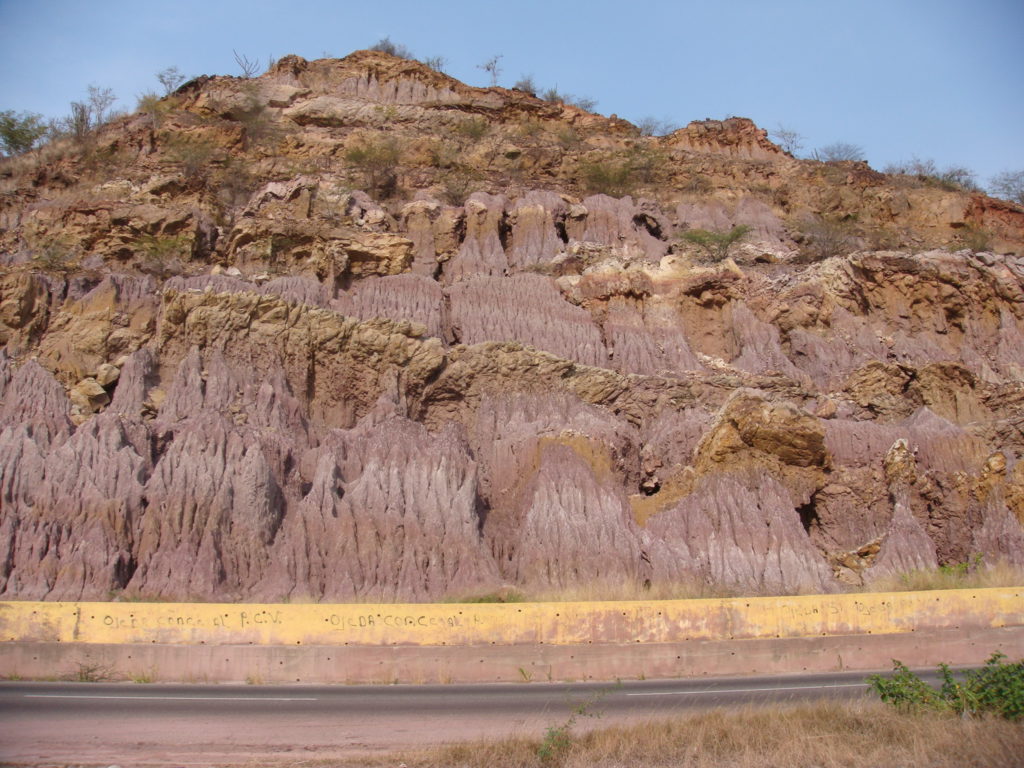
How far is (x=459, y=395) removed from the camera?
24859mm

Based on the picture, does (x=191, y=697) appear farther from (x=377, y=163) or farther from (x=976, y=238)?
(x=976, y=238)

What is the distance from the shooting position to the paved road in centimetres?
963

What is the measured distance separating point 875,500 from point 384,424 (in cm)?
1234

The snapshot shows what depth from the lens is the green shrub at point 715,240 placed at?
33.7 m

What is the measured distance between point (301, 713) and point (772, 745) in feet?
18.1

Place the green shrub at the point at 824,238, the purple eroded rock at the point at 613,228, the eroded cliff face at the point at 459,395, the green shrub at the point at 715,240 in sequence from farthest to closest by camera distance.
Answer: the green shrub at the point at 824,238, the purple eroded rock at the point at 613,228, the green shrub at the point at 715,240, the eroded cliff face at the point at 459,395

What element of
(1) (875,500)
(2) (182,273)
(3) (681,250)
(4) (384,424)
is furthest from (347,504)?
(3) (681,250)

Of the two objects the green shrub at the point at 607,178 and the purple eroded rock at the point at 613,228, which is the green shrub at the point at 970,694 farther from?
the green shrub at the point at 607,178

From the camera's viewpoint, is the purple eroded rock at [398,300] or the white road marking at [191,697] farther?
the purple eroded rock at [398,300]

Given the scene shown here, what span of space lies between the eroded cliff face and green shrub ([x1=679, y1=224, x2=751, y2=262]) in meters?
0.88

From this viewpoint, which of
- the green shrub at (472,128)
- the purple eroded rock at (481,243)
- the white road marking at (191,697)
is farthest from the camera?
the green shrub at (472,128)

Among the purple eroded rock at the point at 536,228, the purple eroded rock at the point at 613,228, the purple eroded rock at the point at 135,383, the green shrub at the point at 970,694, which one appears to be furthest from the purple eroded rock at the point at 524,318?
the green shrub at the point at 970,694

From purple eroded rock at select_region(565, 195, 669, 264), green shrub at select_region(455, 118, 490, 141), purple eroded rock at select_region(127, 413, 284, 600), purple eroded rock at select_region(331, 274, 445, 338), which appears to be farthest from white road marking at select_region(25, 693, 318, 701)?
green shrub at select_region(455, 118, 490, 141)

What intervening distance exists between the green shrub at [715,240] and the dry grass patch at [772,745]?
2451 centimetres
